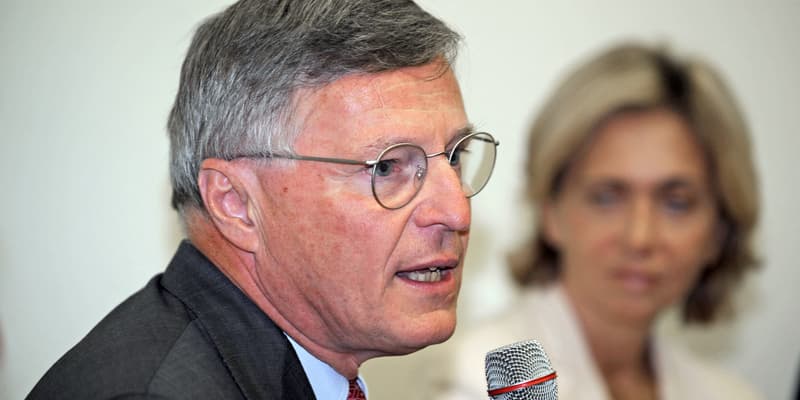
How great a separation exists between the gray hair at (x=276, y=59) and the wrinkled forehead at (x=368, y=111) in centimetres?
2

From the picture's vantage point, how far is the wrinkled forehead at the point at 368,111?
1613mm

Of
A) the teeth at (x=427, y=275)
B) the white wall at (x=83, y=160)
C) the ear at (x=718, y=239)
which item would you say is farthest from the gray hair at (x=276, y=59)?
the ear at (x=718, y=239)

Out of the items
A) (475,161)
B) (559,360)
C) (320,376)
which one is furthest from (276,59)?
(559,360)

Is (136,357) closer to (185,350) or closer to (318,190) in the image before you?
(185,350)

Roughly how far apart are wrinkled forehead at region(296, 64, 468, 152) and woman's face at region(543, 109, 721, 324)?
Answer: 1535 mm

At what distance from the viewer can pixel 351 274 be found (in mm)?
1628

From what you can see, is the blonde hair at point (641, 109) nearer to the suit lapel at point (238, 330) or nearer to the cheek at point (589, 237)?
the cheek at point (589, 237)

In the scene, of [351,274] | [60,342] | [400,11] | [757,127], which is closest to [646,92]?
[757,127]

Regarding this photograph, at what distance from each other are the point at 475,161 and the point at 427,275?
329mm

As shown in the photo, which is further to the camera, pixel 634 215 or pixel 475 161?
pixel 634 215

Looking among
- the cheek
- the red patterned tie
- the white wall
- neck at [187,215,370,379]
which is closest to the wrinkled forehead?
neck at [187,215,370,379]

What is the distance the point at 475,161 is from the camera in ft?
6.24

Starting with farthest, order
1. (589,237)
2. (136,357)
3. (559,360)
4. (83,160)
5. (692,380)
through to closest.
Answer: (692,380) < (589,237) < (559,360) < (83,160) < (136,357)

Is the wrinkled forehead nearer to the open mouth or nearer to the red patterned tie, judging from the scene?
the open mouth
